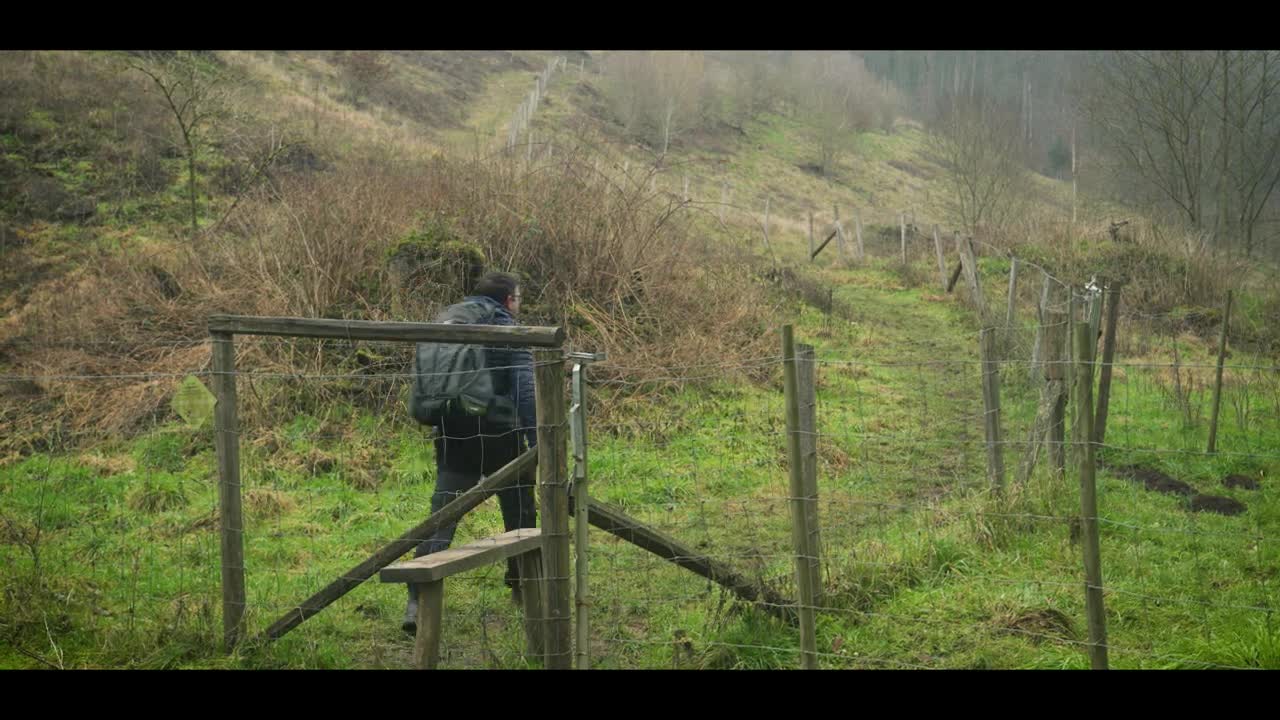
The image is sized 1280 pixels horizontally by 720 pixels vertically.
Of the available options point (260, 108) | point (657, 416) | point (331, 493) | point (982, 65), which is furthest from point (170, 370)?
point (982, 65)

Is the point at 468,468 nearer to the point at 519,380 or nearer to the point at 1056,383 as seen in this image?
the point at 519,380

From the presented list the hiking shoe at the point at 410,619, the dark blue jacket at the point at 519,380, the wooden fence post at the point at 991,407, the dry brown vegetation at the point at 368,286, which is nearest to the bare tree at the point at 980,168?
the dry brown vegetation at the point at 368,286

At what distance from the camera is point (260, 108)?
20.2 m

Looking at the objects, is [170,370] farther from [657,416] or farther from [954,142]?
[954,142]

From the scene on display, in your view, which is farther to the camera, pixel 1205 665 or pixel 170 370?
pixel 170 370

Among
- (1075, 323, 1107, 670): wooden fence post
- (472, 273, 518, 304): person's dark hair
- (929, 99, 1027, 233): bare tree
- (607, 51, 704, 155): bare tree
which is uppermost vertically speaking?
(607, 51, 704, 155): bare tree

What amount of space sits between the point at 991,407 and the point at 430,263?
22.0ft

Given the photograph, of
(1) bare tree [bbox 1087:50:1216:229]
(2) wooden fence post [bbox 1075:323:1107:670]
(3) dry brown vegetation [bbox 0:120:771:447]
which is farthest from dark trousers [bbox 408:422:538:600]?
(1) bare tree [bbox 1087:50:1216:229]

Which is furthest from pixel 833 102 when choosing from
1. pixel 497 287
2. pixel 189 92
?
pixel 497 287

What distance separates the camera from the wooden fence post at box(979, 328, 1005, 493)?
245 inches

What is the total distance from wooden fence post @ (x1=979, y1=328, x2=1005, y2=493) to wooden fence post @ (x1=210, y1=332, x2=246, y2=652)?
4.57 m

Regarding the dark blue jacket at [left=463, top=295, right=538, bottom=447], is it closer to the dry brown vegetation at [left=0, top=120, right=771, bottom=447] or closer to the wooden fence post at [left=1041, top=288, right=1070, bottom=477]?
the wooden fence post at [left=1041, top=288, right=1070, bottom=477]

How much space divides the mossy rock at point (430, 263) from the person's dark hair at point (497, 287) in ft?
16.7

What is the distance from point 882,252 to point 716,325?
1664 cm
